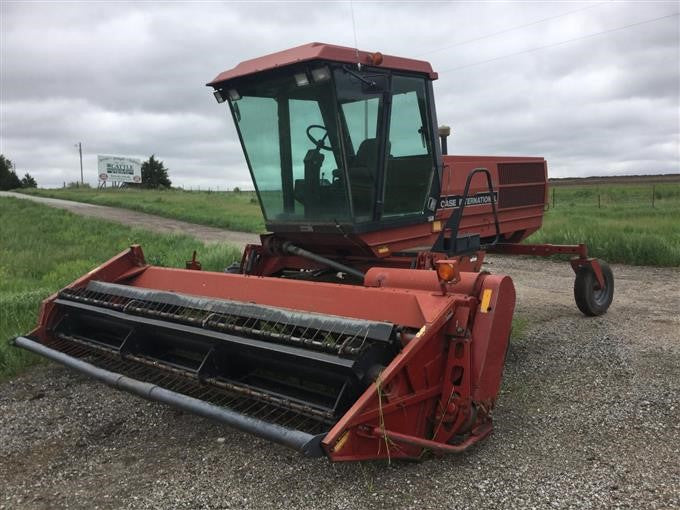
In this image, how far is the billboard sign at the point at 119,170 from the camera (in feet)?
253

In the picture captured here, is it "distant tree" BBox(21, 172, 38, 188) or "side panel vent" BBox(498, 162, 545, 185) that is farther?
"distant tree" BBox(21, 172, 38, 188)

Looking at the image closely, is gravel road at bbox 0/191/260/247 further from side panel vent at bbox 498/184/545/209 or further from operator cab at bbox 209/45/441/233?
operator cab at bbox 209/45/441/233

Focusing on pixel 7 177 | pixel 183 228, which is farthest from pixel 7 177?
pixel 183 228

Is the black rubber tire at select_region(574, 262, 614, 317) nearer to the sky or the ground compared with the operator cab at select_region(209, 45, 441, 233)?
nearer to the ground

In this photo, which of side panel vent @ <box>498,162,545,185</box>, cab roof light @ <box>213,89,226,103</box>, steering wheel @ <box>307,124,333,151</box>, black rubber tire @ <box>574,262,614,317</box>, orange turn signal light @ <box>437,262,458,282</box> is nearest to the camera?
orange turn signal light @ <box>437,262,458,282</box>

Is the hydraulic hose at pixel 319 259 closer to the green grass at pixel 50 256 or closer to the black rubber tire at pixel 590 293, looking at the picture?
the green grass at pixel 50 256

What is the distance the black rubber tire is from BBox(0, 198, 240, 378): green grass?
580 cm

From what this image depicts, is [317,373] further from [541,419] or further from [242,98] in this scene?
[242,98]

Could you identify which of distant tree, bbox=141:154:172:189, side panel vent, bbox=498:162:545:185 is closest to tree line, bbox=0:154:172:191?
distant tree, bbox=141:154:172:189

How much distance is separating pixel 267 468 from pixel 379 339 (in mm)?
1062

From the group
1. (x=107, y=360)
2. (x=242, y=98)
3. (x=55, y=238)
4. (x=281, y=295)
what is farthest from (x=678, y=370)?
(x=55, y=238)

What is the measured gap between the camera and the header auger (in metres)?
3.50

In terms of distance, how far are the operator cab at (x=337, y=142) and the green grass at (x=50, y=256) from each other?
2.99 metres

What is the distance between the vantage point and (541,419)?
430 centimetres
